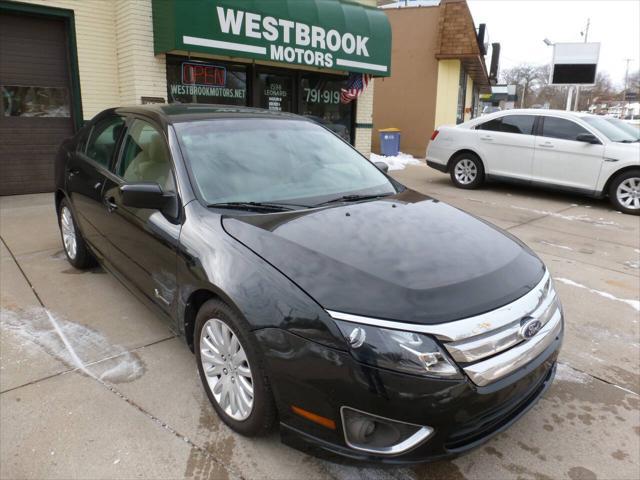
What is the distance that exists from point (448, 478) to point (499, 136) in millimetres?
8257

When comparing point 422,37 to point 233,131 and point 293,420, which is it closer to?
point 233,131

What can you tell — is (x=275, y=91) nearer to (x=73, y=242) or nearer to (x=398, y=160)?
(x=398, y=160)

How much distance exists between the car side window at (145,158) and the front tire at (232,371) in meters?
0.91

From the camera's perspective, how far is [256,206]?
9.01 ft

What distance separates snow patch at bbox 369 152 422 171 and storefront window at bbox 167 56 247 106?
5.06 m

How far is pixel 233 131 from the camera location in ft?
10.6

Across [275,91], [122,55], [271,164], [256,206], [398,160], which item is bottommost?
[398,160]

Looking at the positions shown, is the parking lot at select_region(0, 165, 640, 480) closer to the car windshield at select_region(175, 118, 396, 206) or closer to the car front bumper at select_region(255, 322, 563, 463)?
the car front bumper at select_region(255, 322, 563, 463)

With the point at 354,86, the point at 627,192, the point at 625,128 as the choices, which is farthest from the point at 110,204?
the point at 625,128

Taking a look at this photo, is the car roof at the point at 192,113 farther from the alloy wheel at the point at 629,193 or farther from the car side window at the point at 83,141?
the alloy wheel at the point at 629,193

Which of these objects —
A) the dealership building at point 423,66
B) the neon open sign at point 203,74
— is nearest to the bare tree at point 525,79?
the dealership building at point 423,66

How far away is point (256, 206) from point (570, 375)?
2.24 meters

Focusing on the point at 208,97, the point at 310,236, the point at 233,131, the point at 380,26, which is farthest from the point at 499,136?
the point at 310,236

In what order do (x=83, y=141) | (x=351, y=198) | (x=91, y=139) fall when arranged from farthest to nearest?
(x=83, y=141), (x=91, y=139), (x=351, y=198)
